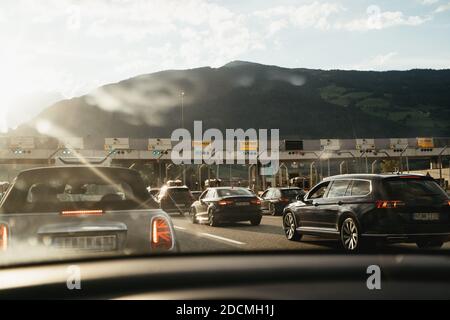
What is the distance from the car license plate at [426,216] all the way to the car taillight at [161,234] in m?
7.16

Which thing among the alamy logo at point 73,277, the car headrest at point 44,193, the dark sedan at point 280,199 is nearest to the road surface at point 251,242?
the car headrest at point 44,193

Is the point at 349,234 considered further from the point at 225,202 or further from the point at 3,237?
the point at 225,202

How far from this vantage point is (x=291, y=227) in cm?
1377

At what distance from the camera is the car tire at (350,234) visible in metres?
10.8

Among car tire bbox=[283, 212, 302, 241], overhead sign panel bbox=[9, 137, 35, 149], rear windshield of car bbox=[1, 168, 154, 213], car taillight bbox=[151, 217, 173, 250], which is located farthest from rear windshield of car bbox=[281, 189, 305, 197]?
overhead sign panel bbox=[9, 137, 35, 149]

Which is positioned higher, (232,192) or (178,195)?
(232,192)

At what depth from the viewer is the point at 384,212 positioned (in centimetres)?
1063

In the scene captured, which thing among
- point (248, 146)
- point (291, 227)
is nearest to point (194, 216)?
point (291, 227)

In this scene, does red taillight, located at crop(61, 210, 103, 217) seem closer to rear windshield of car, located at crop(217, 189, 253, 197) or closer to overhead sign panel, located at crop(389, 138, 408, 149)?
rear windshield of car, located at crop(217, 189, 253, 197)

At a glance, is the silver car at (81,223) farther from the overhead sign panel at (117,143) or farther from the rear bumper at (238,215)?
the overhead sign panel at (117,143)

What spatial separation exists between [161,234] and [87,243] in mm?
594

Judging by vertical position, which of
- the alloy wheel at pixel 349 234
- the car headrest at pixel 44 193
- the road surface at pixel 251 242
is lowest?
the road surface at pixel 251 242

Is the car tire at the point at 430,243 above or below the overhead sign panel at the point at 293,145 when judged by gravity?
below
